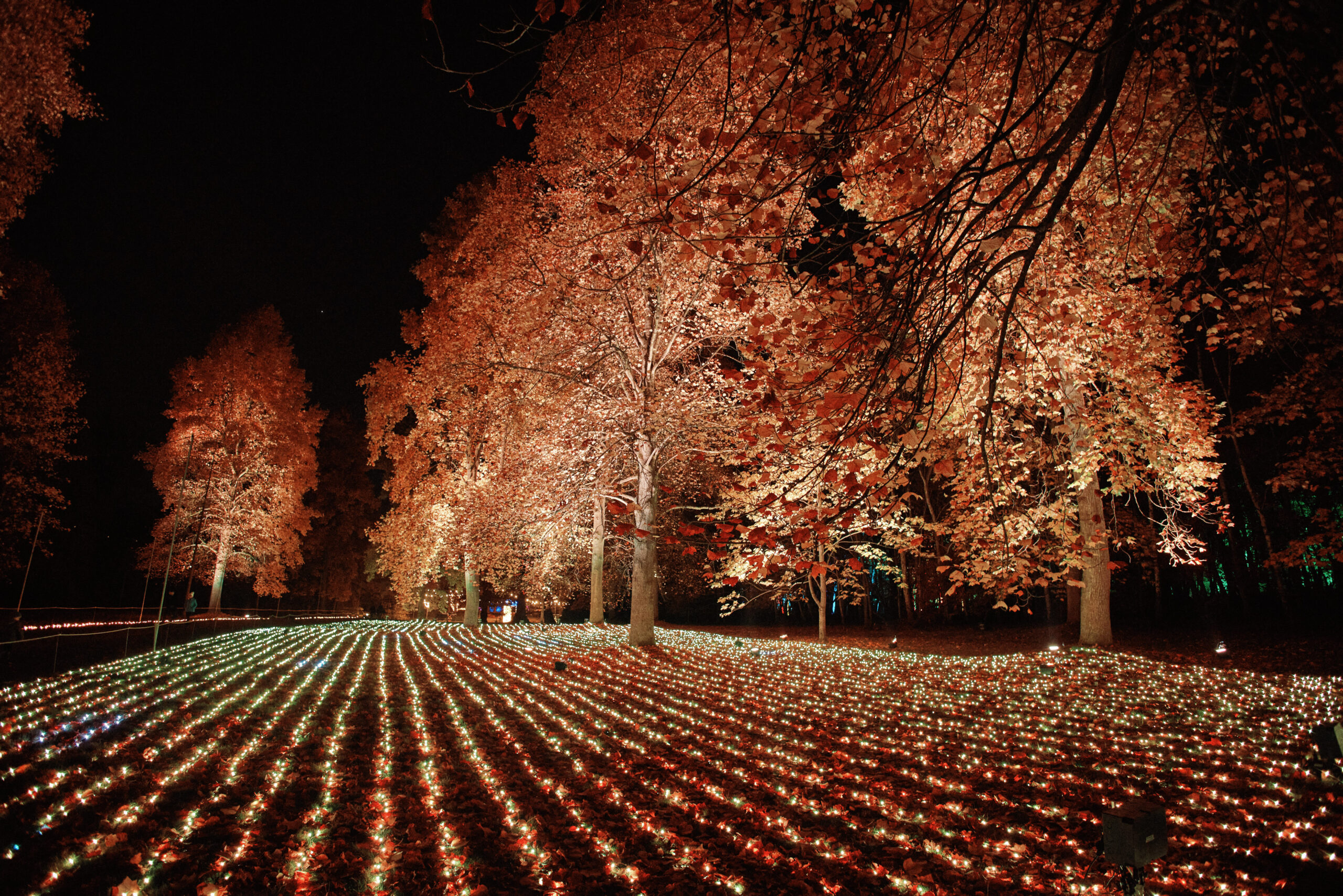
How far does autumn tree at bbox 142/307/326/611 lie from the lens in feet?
71.5

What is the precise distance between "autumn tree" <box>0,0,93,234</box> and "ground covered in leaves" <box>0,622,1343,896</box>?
7.51m

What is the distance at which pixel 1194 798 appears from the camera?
379 centimetres

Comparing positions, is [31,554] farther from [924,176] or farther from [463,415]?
[924,176]

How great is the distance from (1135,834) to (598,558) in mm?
15611

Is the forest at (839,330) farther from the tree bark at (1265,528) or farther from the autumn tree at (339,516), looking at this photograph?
the autumn tree at (339,516)

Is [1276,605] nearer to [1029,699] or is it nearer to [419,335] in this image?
[1029,699]

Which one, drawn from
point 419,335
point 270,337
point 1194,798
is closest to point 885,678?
point 1194,798

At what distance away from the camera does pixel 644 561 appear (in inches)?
460

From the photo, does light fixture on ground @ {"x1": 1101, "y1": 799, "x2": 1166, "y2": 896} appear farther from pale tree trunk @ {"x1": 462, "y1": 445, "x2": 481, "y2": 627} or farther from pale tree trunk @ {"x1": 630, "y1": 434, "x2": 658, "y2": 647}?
pale tree trunk @ {"x1": 462, "y1": 445, "x2": 481, "y2": 627}

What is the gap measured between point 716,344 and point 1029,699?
8.30 meters

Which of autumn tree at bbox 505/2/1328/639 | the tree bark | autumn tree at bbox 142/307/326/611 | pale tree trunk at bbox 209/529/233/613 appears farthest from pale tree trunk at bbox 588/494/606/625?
the tree bark

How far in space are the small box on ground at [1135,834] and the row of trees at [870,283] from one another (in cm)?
145

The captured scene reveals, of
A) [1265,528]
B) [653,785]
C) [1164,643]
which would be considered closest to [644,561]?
[653,785]

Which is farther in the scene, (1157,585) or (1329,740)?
(1157,585)
